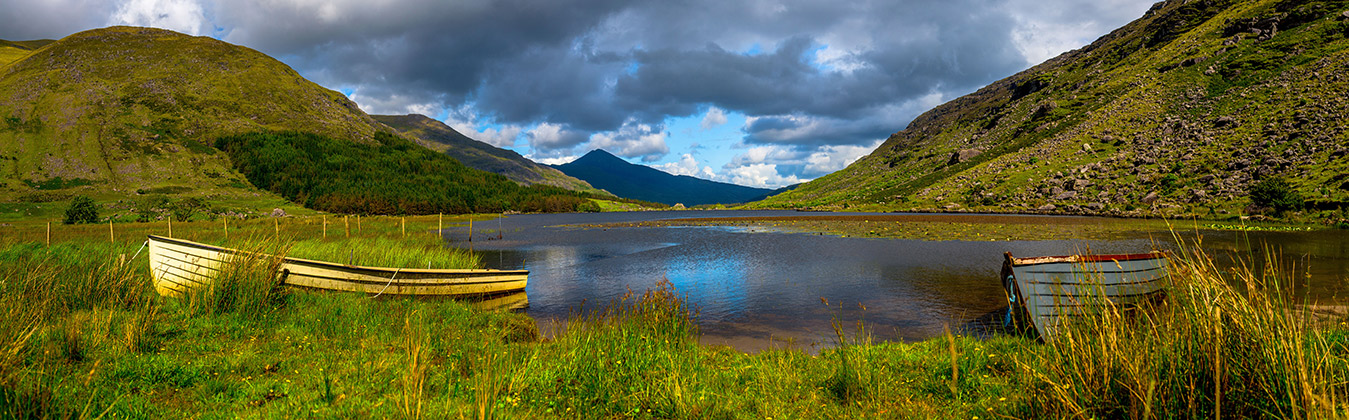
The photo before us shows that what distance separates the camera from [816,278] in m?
25.5

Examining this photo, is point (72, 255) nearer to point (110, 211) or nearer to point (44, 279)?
point (44, 279)

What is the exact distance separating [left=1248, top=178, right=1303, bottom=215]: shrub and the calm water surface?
1494 cm

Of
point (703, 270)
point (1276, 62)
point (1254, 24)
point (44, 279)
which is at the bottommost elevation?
point (703, 270)

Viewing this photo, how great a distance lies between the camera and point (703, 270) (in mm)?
30172

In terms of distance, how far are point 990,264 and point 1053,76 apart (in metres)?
198

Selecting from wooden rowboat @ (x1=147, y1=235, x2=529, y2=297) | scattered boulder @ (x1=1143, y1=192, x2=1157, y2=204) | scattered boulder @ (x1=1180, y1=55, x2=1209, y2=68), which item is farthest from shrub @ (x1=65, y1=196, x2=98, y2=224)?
scattered boulder @ (x1=1180, y1=55, x2=1209, y2=68)

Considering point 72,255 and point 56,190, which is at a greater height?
point 56,190

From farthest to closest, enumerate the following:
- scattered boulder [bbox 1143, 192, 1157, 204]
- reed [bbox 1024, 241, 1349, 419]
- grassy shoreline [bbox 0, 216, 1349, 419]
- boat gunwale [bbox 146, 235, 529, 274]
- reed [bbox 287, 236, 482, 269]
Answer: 1. scattered boulder [bbox 1143, 192, 1157, 204]
2. reed [bbox 287, 236, 482, 269]
3. boat gunwale [bbox 146, 235, 529, 274]
4. grassy shoreline [bbox 0, 216, 1349, 419]
5. reed [bbox 1024, 241, 1349, 419]

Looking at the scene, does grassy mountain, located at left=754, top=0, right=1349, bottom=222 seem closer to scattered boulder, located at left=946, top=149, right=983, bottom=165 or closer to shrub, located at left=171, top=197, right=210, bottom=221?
scattered boulder, located at left=946, top=149, right=983, bottom=165

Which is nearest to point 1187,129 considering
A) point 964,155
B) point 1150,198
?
point 1150,198

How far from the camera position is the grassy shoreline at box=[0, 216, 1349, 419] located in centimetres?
499

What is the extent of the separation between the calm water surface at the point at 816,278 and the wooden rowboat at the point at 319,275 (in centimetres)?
241

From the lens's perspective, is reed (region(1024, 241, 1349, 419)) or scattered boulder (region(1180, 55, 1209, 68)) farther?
scattered boulder (region(1180, 55, 1209, 68))

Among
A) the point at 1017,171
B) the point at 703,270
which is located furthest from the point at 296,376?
the point at 1017,171
